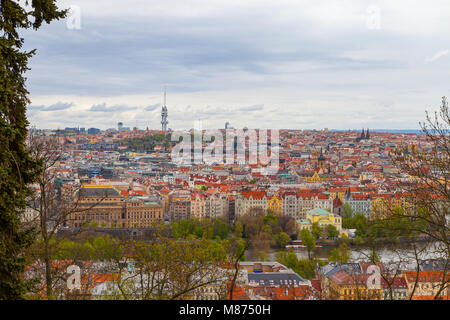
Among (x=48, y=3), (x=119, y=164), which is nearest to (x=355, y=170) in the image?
(x=119, y=164)

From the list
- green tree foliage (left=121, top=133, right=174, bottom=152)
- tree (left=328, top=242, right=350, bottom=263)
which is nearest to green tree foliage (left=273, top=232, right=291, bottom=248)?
tree (left=328, top=242, right=350, bottom=263)

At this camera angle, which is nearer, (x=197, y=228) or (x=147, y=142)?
(x=197, y=228)

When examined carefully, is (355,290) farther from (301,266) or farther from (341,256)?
(301,266)

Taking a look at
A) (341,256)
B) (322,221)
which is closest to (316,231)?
(322,221)

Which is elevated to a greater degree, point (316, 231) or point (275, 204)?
point (275, 204)

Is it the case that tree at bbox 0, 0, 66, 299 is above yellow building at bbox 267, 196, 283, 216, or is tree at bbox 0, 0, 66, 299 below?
above

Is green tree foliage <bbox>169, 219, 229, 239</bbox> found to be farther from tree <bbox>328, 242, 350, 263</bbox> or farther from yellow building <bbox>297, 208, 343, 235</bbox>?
tree <bbox>328, 242, 350, 263</bbox>

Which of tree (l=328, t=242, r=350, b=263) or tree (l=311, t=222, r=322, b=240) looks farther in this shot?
tree (l=311, t=222, r=322, b=240)

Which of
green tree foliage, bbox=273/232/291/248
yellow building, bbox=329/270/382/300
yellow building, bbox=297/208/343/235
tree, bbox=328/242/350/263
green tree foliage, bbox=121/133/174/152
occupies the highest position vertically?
green tree foliage, bbox=121/133/174/152

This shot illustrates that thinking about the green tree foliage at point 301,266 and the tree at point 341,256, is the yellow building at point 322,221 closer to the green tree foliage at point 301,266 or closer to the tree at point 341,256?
the tree at point 341,256
